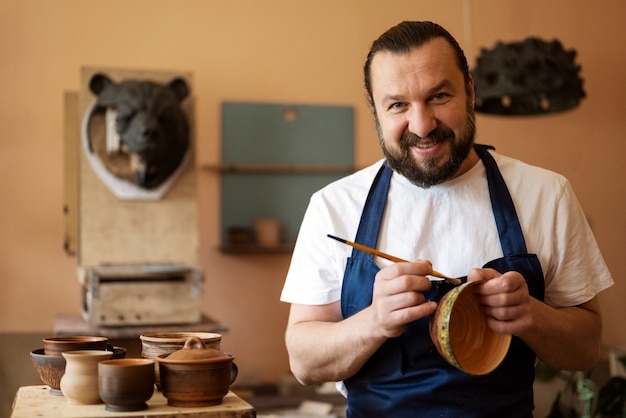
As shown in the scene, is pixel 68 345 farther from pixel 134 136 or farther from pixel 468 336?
pixel 134 136

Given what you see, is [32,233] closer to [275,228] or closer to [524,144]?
[275,228]

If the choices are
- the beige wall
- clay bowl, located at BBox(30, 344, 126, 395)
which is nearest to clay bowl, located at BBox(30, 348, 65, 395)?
clay bowl, located at BBox(30, 344, 126, 395)

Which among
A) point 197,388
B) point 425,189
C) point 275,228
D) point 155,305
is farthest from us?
point 275,228

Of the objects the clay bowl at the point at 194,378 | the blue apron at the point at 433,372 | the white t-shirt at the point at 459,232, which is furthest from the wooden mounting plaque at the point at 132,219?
the clay bowl at the point at 194,378

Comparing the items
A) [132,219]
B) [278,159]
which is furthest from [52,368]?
[278,159]

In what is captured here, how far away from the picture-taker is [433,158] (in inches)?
78.0

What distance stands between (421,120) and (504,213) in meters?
0.34

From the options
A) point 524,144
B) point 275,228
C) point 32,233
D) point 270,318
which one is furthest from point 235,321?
point 524,144

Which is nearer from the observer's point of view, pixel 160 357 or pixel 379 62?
pixel 160 357

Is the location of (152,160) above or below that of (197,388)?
above

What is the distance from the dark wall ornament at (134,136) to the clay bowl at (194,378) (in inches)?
104

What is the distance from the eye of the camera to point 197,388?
1.55 meters

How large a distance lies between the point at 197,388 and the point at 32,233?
369 centimetres

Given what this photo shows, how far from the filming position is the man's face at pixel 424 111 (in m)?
1.95
